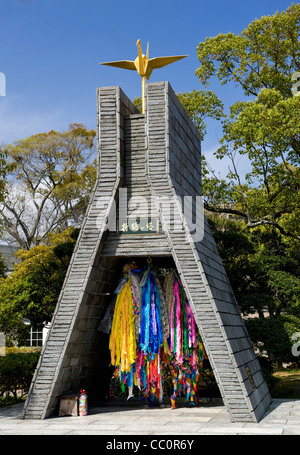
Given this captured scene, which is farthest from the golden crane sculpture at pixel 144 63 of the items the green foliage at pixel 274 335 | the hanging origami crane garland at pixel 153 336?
the green foliage at pixel 274 335

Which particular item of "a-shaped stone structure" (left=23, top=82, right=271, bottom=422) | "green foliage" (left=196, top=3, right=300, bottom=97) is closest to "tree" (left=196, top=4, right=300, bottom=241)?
"green foliage" (left=196, top=3, right=300, bottom=97)

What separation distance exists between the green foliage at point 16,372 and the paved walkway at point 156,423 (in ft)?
3.33

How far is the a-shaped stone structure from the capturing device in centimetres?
703

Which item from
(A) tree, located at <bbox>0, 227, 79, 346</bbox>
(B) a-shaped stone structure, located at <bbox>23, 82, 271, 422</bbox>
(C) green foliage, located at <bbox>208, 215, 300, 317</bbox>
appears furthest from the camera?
(A) tree, located at <bbox>0, 227, 79, 346</bbox>

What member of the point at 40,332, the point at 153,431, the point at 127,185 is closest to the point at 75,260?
the point at 127,185

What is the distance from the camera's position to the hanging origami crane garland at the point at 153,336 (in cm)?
782

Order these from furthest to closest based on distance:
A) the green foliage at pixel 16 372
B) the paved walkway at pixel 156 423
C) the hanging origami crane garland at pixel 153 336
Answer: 1. the green foliage at pixel 16 372
2. the hanging origami crane garland at pixel 153 336
3. the paved walkway at pixel 156 423

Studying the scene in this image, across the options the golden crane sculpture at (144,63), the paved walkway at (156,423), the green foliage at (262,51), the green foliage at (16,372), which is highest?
the green foliage at (262,51)

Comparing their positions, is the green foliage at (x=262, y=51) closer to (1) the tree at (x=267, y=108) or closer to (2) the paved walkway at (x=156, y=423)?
(1) the tree at (x=267, y=108)

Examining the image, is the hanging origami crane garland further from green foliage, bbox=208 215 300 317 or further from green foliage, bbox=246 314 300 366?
green foliage, bbox=208 215 300 317

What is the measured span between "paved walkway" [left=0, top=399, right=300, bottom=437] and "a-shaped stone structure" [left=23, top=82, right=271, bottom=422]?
0.27 meters

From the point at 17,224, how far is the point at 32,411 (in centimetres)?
1701

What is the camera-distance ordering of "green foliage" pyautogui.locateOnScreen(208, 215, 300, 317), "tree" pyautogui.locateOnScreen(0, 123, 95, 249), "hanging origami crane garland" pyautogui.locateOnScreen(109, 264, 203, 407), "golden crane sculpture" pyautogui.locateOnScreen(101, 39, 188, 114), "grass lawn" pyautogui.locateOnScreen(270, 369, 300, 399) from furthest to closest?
1. "tree" pyautogui.locateOnScreen(0, 123, 95, 249)
2. "green foliage" pyautogui.locateOnScreen(208, 215, 300, 317)
3. "grass lawn" pyautogui.locateOnScreen(270, 369, 300, 399)
4. "golden crane sculpture" pyautogui.locateOnScreen(101, 39, 188, 114)
5. "hanging origami crane garland" pyautogui.locateOnScreen(109, 264, 203, 407)

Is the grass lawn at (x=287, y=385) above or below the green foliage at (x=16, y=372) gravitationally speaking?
below
